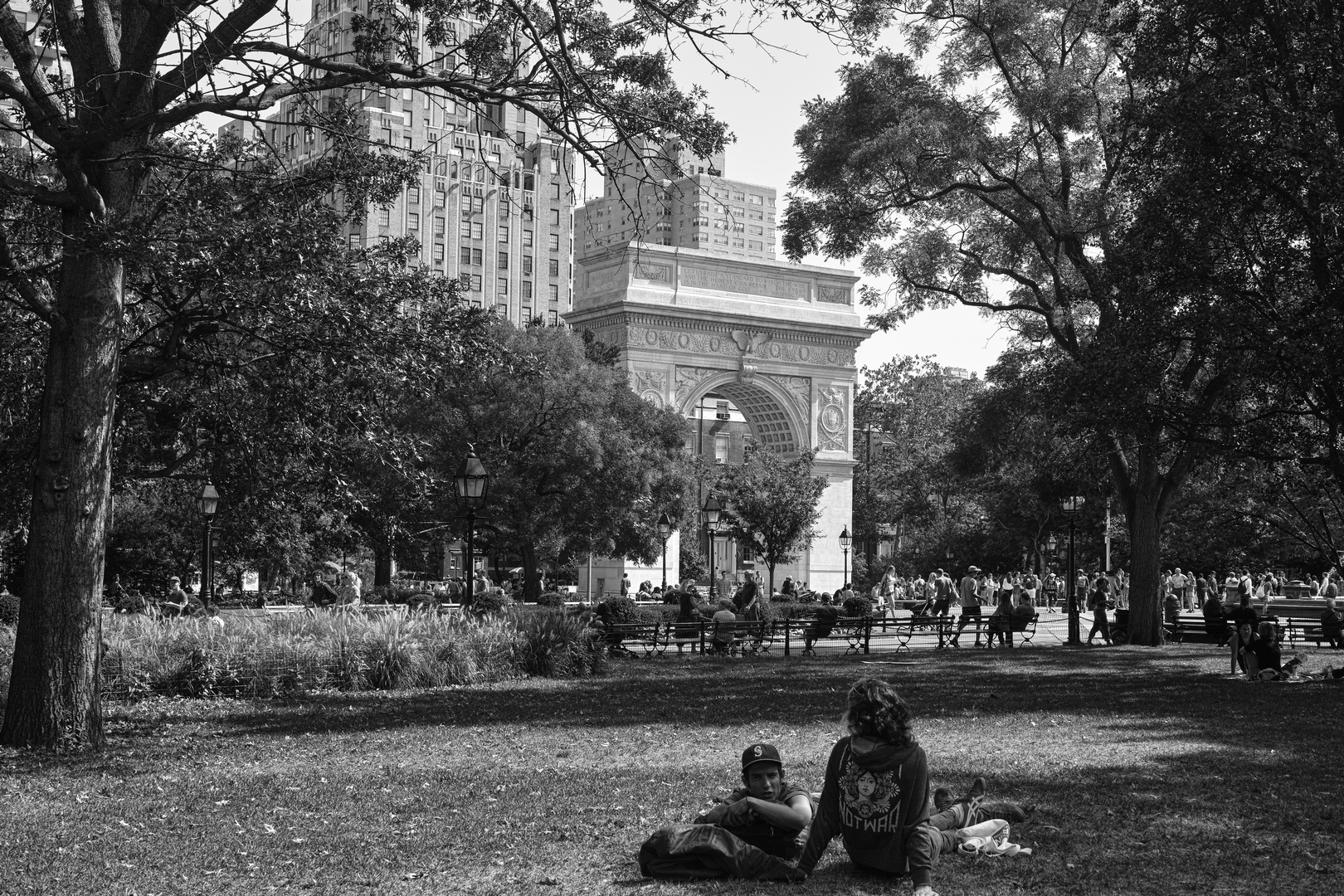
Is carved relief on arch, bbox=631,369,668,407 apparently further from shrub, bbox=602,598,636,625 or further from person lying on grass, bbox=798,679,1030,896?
person lying on grass, bbox=798,679,1030,896

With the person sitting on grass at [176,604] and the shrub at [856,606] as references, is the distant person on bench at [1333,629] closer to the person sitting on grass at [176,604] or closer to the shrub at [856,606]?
the shrub at [856,606]

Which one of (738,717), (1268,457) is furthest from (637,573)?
(738,717)

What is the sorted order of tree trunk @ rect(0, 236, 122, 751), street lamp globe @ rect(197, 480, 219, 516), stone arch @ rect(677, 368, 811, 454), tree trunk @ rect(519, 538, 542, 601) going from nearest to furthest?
tree trunk @ rect(0, 236, 122, 751)
street lamp globe @ rect(197, 480, 219, 516)
tree trunk @ rect(519, 538, 542, 601)
stone arch @ rect(677, 368, 811, 454)

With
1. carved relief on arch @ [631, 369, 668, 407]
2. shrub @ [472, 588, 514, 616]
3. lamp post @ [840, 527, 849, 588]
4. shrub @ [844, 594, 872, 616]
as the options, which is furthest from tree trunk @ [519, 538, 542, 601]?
lamp post @ [840, 527, 849, 588]

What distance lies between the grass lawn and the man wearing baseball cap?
23cm

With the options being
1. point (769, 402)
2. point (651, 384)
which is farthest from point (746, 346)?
point (651, 384)

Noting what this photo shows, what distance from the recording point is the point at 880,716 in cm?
612

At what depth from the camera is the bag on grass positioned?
631 cm

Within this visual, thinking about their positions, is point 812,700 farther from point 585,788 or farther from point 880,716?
point 880,716

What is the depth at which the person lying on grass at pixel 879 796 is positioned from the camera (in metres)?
6.11

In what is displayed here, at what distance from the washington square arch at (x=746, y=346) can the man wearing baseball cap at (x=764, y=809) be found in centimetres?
4131

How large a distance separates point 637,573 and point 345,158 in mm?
39030

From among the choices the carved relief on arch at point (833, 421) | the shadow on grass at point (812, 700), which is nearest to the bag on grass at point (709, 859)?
the shadow on grass at point (812, 700)

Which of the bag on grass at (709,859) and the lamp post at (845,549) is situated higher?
the lamp post at (845,549)
